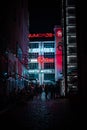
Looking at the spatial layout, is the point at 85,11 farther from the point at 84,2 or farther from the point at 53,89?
the point at 53,89

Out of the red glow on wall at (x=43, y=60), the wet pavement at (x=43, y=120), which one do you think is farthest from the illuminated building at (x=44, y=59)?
the wet pavement at (x=43, y=120)

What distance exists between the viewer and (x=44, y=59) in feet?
395

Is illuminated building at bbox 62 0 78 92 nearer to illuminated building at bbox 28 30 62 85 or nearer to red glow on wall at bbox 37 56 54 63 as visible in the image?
illuminated building at bbox 28 30 62 85

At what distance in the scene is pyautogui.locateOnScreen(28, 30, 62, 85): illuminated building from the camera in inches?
4594

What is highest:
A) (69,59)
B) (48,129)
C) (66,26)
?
(66,26)

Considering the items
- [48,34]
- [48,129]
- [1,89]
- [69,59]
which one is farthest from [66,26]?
[48,34]

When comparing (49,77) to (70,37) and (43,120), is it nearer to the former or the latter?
(70,37)

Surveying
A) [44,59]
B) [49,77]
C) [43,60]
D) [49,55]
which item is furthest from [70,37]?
[49,77]

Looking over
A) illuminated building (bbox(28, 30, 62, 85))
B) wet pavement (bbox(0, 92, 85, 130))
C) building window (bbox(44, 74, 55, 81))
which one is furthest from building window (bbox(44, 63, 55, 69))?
wet pavement (bbox(0, 92, 85, 130))

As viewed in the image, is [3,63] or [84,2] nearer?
[84,2]

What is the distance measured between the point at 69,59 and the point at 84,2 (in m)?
25.4

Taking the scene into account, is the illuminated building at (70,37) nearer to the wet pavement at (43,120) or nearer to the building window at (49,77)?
the wet pavement at (43,120)

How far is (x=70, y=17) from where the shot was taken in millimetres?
58469

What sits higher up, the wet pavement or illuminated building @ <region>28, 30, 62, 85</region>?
illuminated building @ <region>28, 30, 62, 85</region>
